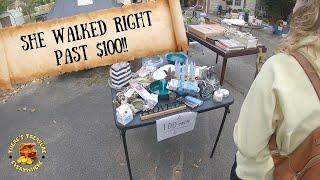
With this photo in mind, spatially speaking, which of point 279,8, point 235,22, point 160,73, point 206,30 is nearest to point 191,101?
point 160,73

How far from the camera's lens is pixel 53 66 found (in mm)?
1433

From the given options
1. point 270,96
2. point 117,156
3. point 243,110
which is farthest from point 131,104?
point 270,96

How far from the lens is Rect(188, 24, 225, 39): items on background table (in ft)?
17.7

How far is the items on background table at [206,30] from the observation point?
17.7ft

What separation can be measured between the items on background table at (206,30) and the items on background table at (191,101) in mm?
2689

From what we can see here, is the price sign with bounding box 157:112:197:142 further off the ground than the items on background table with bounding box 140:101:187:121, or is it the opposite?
the items on background table with bounding box 140:101:187:121

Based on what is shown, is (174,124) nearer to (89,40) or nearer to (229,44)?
(89,40)

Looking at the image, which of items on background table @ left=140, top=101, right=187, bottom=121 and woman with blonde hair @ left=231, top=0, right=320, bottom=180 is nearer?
woman with blonde hair @ left=231, top=0, right=320, bottom=180

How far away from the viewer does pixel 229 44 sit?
16.1 feet

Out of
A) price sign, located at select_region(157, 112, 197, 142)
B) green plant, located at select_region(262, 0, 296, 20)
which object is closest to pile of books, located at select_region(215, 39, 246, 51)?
price sign, located at select_region(157, 112, 197, 142)

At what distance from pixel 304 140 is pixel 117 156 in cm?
281

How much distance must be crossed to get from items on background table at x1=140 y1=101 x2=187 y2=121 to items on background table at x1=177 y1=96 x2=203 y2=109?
53mm

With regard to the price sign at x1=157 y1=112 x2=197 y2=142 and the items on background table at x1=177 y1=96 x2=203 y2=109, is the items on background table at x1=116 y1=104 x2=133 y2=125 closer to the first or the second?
the price sign at x1=157 y1=112 x2=197 y2=142

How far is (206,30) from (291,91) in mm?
4651
